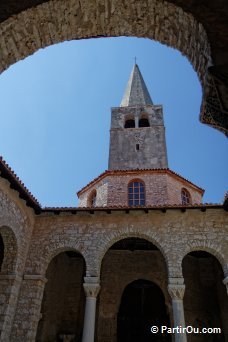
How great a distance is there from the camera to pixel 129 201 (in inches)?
595

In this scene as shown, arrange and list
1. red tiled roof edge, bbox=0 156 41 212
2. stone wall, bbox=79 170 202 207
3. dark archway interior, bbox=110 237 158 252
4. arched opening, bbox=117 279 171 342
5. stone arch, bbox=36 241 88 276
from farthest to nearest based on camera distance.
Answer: stone wall, bbox=79 170 202 207
dark archway interior, bbox=110 237 158 252
arched opening, bbox=117 279 171 342
stone arch, bbox=36 241 88 276
red tiled roof edge, bbox=0 156 41 212

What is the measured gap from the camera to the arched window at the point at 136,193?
15039 millimetres

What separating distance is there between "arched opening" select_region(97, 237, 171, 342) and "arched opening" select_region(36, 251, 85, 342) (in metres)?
1.32

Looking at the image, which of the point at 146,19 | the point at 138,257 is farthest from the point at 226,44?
the point at 138,257

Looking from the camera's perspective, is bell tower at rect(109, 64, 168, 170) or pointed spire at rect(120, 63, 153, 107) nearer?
bell tower at rect(109, 64, 168, 170)

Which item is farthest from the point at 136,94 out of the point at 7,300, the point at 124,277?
the point at 7,300

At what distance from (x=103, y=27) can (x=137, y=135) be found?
1504 centimetres

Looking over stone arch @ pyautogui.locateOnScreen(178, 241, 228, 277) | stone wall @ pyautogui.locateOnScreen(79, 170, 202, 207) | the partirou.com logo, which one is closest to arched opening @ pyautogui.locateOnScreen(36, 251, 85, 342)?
the partirou.com logo

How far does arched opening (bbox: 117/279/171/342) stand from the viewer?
11914 millimetres

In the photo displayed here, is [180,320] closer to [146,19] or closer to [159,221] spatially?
[159,221]

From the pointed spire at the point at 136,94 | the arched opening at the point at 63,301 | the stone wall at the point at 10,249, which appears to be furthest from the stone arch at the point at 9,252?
the pointed spire at the point at 136,94

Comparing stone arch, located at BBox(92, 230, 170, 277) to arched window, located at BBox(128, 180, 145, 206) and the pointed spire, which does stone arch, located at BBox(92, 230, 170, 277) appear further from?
the pointed spire

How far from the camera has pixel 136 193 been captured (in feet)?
50.4

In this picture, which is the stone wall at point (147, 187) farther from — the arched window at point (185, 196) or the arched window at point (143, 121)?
the arched window at point (143, 121)
